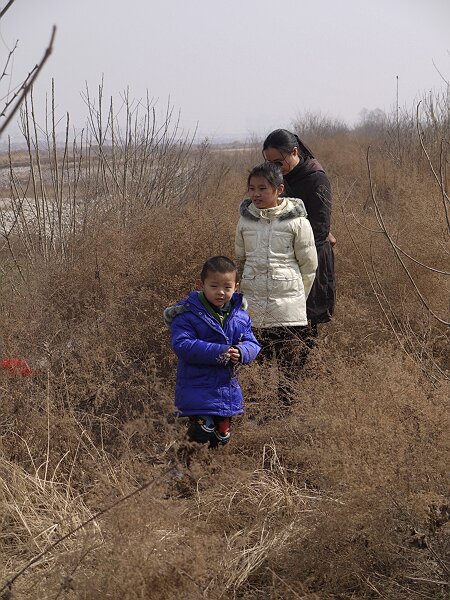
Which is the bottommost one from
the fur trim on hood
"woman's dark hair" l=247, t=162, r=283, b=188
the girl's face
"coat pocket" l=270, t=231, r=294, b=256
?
"coat pocket" l=270, t=231, r=294, b=256

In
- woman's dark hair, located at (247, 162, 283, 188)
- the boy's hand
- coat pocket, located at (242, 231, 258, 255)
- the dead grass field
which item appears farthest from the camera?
coat pocket, located at (242, 231, 258, 255)

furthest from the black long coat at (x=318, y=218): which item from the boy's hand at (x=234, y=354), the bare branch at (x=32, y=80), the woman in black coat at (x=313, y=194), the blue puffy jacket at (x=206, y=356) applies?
the bare branch at (x=32, y=80)

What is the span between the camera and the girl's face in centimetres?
336

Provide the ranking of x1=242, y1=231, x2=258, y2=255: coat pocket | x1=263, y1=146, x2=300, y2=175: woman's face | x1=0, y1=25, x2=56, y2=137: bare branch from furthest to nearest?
x1=263, y1=146, x2=300, y2=175: woman's face < x1=242, y1=231, x2=258, y2=255: coat pocket < x1=0, y1=25, x2=56, y2=137: bare branch

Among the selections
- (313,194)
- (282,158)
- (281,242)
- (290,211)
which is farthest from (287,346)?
(282,158)

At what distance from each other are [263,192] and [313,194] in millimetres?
358

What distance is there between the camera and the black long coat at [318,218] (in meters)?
3.62

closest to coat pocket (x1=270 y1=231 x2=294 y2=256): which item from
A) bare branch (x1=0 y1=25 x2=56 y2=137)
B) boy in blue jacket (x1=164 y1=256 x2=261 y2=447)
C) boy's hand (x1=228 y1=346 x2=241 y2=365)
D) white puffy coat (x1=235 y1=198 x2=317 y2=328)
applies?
white puffy coat (x1=235 y1=198 x2=317 y2=328)

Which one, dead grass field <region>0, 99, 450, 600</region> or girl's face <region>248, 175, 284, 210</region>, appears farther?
girl's face <region>248, 175, 284, 210</region>

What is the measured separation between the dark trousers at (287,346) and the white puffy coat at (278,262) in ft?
0.27

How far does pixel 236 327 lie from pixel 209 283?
0.73 feet

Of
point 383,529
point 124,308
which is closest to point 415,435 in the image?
point 383,529

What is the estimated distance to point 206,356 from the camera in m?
2.88

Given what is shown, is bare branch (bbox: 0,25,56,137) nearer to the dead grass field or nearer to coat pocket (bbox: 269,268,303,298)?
the dead grass field
